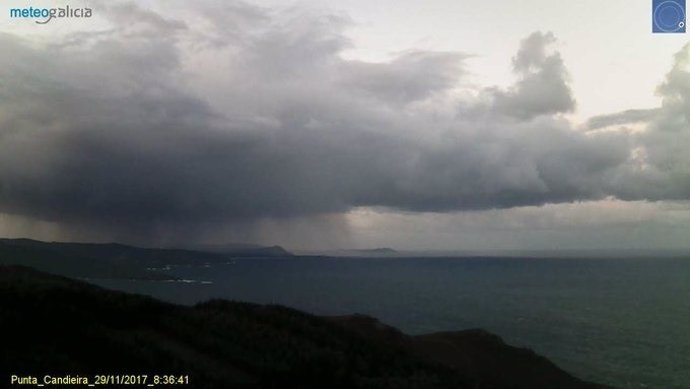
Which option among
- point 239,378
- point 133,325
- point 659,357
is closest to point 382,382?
point 239,378

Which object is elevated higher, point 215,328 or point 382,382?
point 215,328

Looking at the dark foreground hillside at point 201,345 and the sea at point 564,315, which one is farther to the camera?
the sea at point 564,315

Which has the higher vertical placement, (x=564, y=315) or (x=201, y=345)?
(x=201, y=345)

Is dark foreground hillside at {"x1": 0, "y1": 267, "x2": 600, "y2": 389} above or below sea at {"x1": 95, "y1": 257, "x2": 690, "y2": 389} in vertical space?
above

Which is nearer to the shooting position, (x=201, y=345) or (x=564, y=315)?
(x=201, y=345)

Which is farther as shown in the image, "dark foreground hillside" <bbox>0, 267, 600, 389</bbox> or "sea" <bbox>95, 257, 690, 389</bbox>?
"sea" <bbox>95, 257, 690, 389</bbox>

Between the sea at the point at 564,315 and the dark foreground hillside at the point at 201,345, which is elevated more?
the dark foreground hillside at the point at 201,345

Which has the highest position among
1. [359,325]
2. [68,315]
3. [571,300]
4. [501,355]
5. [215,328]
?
[68,315]

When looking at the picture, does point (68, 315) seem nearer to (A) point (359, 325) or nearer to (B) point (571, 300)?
(A) point (359, 325)
